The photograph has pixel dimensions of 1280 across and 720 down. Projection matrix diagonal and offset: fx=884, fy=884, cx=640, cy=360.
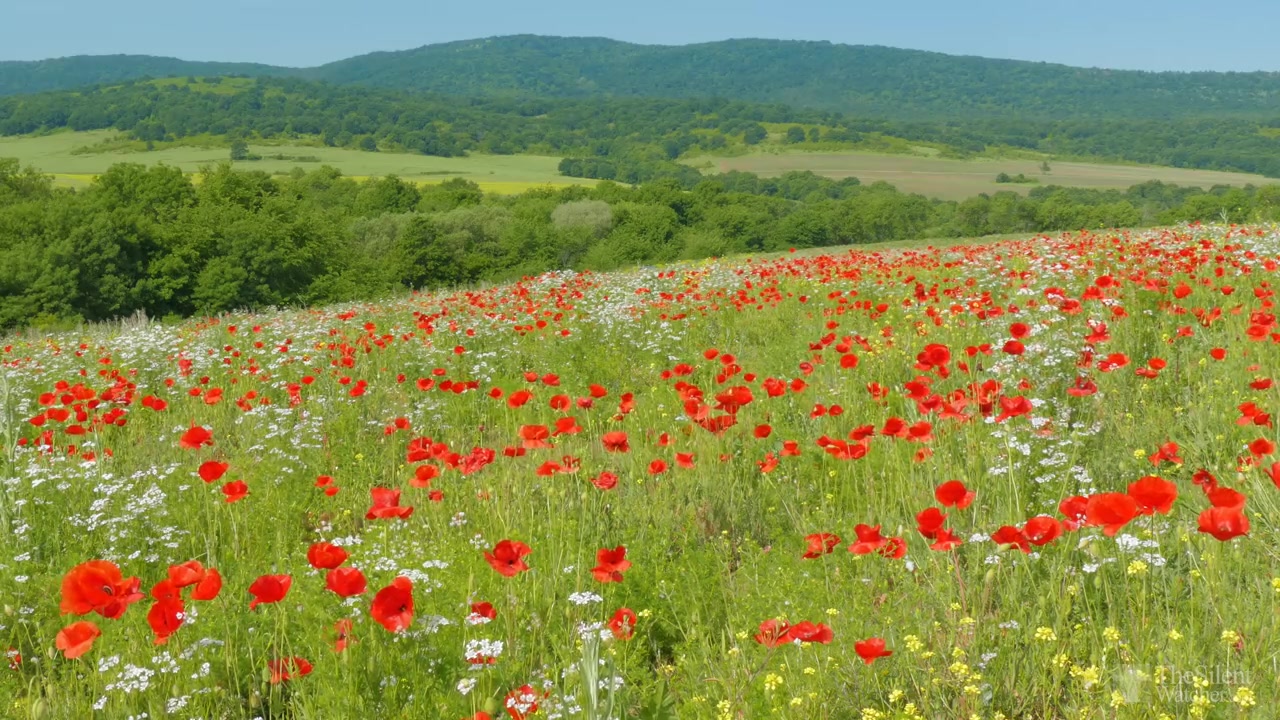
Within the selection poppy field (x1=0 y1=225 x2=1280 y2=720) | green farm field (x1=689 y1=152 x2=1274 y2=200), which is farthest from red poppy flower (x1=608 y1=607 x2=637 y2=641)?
green farm field (x1=689 y1=152 x2=1274 y2=200)

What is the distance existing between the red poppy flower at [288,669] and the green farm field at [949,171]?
10819 centimetres

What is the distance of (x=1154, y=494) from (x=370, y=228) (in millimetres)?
70378

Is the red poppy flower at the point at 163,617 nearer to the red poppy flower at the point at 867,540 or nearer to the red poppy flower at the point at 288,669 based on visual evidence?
the red poppy flower at the point at 288,669

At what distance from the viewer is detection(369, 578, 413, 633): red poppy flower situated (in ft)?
7.09

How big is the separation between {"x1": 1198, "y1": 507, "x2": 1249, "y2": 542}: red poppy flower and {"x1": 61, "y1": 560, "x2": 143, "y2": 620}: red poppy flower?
2.62 m

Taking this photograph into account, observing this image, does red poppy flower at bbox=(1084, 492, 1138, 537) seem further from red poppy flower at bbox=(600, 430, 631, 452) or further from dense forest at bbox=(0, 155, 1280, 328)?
dense forest at bbox=(0, 155, 1280, 328)

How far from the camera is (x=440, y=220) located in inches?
2677

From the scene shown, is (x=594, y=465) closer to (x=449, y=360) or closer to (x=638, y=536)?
(x=638, y=536)

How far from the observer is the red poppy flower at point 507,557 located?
8.07ft

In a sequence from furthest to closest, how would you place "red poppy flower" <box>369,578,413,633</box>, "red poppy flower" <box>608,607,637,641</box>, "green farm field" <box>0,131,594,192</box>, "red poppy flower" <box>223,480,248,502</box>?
"green farm field" <box>0,131,594,192</box> < "red poppy flower" <box>223,480,248,502</box> < "red poppy flower" <box>608,607,637,641</box> < "red poppy flower" <box>369,578,413,633</box>

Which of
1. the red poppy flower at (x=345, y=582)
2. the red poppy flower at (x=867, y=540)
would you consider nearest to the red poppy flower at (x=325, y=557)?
the red poppy flower at (x=345, y=582)

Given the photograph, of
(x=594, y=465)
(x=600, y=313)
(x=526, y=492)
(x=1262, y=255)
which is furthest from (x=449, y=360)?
(x=1262, y=255)

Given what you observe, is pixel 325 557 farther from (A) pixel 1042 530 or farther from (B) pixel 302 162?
(B) pixel 302 162

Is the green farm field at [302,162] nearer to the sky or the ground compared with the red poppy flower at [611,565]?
nearer to the sky
